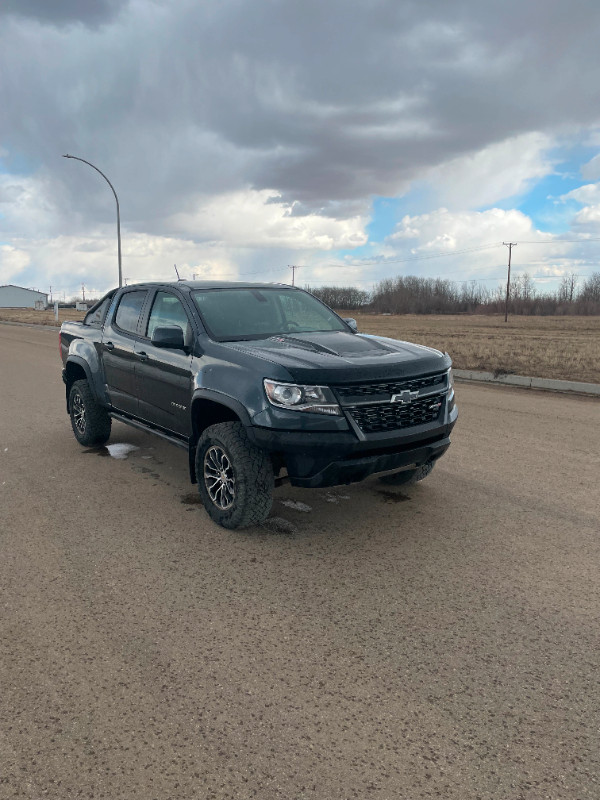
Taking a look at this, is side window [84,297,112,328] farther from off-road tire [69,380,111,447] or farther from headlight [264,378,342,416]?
headlight [264,378,342,416]

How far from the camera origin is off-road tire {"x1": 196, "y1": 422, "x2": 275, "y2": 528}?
4.23 metres

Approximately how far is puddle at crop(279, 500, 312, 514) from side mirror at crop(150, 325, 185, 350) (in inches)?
58.6

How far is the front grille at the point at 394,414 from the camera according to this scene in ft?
13.5

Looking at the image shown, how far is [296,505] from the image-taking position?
5.05 m

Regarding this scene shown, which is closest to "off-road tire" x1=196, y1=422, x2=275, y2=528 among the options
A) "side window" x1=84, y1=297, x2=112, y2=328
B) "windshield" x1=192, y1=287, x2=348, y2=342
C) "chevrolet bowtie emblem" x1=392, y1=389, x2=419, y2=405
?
"windshield" x1=192, y1=287, x2=348, y2=342

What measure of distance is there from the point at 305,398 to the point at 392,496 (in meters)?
1.64

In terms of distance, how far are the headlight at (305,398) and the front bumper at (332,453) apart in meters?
0.15

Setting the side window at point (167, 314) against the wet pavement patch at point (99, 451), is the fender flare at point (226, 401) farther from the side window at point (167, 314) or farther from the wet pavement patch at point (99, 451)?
the wet pavement patch at point (99, 451)

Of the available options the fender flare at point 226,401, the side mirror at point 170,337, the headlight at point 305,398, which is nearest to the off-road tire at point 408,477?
the headlight at point 305,398

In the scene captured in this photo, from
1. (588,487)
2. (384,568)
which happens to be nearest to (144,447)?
(384,568)

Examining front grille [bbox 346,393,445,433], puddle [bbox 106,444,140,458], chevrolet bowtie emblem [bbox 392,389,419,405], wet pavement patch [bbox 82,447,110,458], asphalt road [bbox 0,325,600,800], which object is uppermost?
chevrolet bowtie emblem [bbox 392,389,419,405]

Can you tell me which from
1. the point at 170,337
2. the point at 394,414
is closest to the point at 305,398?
the point at 394,414

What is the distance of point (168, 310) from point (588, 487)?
155 inches

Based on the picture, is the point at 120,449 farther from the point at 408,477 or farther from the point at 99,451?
the point at 408,477
